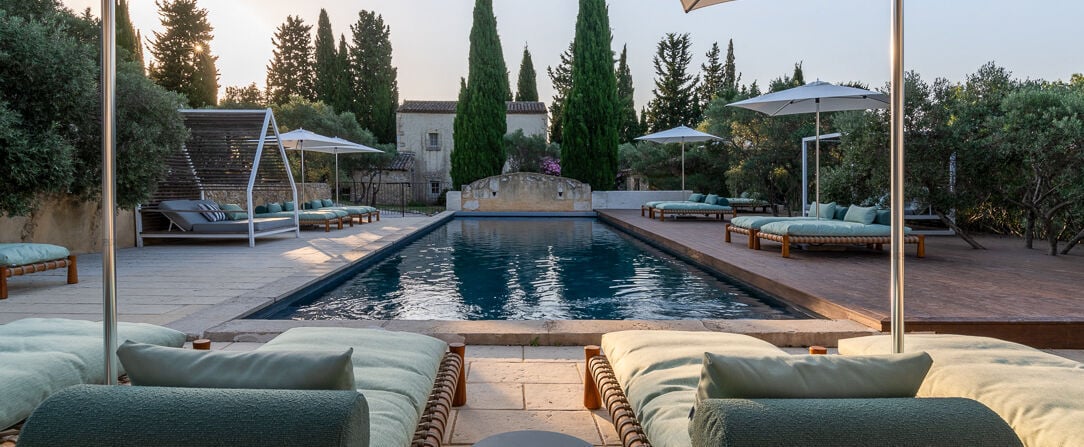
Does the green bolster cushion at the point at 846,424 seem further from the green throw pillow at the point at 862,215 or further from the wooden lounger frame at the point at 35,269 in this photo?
the green throw pillow at the point at 862,215

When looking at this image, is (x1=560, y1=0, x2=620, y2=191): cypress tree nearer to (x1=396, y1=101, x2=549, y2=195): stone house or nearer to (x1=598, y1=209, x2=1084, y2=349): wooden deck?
(x1=396, y1=101, x2=549, y2=195): stone house

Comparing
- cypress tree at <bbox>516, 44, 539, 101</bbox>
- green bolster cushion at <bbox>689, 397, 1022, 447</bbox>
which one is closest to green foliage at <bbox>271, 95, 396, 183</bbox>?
cypress tree at <bbox>516, 44, 539, 101</bbox>

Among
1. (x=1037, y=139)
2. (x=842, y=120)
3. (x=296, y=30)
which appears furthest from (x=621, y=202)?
(x=296, y=30)

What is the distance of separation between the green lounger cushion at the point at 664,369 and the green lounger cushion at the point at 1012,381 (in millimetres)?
533

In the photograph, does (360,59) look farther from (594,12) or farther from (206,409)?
(206,409)

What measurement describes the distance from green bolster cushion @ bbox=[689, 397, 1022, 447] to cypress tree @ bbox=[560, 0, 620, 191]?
2215 cm

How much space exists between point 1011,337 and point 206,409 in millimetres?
4482

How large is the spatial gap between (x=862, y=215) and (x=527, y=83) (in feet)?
98.4

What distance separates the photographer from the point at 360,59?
3422 centimetres

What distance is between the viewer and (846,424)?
4.37 ft

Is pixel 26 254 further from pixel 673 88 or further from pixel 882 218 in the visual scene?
pixel 673 88

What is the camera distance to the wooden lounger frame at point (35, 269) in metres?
5.34

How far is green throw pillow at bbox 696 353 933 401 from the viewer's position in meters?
1.50

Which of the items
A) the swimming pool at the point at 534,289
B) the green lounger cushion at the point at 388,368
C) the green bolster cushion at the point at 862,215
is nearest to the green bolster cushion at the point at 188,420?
the green lounger cushion at the point at 388,368
